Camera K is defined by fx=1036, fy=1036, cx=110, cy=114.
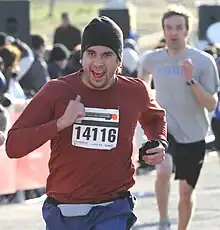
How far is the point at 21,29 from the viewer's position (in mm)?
17344

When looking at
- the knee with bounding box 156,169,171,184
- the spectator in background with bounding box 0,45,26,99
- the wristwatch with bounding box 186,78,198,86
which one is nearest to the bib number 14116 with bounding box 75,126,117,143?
the wristwatch with bounding box 186,78,198,86

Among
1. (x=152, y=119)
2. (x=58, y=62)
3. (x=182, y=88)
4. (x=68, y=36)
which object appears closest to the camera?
(x=152, y=119)

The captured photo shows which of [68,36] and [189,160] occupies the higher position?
[189,160]

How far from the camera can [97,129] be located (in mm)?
5617

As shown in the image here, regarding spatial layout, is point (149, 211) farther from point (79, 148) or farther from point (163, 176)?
point (79, 148)

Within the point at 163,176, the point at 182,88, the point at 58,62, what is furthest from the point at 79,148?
the point at 58,62

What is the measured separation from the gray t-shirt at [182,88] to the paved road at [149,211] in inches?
50.2

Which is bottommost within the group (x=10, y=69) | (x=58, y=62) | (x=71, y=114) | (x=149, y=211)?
(x=149, y=211)

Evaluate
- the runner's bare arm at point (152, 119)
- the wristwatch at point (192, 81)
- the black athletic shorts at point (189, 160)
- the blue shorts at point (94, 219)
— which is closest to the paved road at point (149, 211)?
the black athletic shorts at point (189, 160)

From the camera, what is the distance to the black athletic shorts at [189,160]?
339 inches

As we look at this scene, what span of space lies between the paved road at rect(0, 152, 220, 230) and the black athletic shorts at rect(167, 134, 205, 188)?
105 centimetres

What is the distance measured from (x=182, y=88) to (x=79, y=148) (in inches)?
122

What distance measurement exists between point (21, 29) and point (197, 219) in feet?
26.2

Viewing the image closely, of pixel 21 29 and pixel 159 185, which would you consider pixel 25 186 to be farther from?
pixel 21 29
